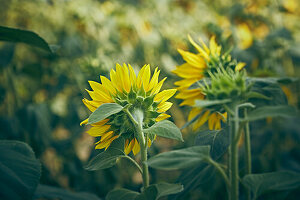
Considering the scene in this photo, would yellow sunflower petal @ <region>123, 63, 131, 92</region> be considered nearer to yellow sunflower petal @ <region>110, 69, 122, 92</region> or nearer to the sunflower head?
yellow sunflower petal @ <region>110, 69, 122, 92</region>

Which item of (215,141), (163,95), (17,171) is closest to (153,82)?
(163,95)

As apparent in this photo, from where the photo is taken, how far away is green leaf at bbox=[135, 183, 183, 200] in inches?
14.9

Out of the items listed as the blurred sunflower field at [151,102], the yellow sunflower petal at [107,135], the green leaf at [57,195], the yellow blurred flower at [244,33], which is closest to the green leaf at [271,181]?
the blurred sunflower field at [151,102]

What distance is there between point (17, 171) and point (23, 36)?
217mm

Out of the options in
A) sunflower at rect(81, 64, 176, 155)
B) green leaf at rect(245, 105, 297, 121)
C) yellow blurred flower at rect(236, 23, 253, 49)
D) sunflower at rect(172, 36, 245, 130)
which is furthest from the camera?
yellow blurred flower at rect(236, 23, 253, 49)

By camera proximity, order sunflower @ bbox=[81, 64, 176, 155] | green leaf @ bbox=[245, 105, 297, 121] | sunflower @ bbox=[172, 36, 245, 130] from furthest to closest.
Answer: sunflower @ bbox=[172, 36, 245, 130]
sunflower @ bbox=[81, 64, 176, 155]
green leaf @ bbox=[245, 105, 297, 121]

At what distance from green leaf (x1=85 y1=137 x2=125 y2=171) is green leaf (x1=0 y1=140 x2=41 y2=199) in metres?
0.08

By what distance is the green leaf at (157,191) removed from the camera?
377mm

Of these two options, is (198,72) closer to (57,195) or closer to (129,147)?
(129,147)

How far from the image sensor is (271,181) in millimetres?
376

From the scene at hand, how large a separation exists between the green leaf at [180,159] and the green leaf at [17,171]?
6.8 inches

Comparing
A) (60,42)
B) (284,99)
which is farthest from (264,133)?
(60,42)

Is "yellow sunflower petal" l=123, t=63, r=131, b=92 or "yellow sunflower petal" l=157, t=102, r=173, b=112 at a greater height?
"yellow sunflower petal" l=123, t=63, r=131, b=92

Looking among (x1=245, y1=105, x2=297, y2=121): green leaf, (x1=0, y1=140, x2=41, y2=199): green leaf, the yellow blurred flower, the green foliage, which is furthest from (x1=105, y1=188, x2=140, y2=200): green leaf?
the yellow blurred flower
